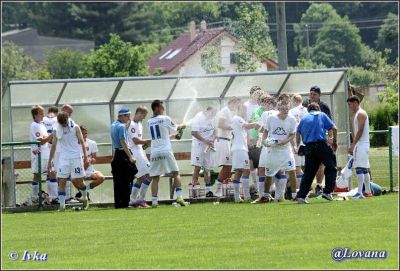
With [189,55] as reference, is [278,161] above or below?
below

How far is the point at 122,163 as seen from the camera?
2572 cm

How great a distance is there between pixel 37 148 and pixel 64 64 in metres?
86.7

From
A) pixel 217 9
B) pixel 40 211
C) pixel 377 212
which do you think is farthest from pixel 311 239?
pixel 217 9

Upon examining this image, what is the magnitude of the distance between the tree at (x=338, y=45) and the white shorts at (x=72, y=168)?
106 metres

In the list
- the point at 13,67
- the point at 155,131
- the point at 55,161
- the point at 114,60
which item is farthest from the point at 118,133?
the point at 13,67

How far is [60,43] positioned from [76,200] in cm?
10835

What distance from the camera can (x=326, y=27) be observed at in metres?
138

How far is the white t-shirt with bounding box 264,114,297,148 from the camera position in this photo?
2417 centimetres

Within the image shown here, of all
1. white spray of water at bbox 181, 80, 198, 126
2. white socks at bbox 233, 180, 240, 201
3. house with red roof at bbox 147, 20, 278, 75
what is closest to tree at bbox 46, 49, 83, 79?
house with red roof at bbox 147, 20, 278, 75

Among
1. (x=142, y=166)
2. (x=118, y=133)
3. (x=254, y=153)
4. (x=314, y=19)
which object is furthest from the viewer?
(x=314, y=19)

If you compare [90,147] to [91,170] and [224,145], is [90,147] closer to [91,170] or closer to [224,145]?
[91,170]

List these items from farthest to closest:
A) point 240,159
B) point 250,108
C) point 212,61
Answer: point 212,61, point 250,108, point 240,159

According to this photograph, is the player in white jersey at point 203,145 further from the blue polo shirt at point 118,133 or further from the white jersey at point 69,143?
the white jersey at point 69,143

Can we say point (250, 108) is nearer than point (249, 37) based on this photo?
Yes
